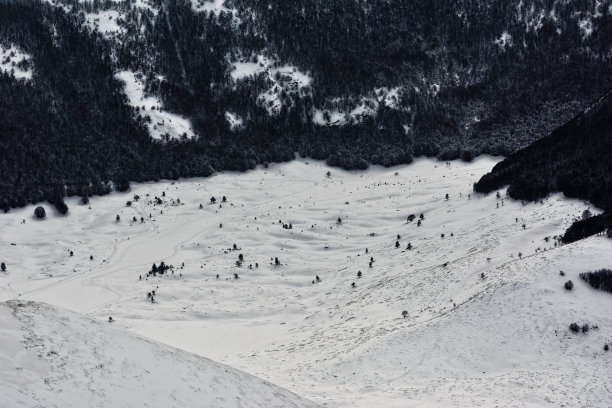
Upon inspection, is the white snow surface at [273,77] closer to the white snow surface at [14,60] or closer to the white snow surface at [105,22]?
the white snow surface at [105,22]

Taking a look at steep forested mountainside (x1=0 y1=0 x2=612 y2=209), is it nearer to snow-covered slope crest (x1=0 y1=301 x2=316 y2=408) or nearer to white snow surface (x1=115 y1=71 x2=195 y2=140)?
white snow surface (x1=115 y1=71 x2=195 y2=140)

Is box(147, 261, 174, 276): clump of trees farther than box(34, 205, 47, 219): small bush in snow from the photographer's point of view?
No

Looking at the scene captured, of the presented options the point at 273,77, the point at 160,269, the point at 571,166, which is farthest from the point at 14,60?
the point at 571,166

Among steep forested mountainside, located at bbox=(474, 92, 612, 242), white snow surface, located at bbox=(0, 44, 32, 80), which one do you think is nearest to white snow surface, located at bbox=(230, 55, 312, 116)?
white snow surface, located at bbox=(0, 44, 32, 80)

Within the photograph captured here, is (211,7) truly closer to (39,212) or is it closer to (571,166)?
(39,212)

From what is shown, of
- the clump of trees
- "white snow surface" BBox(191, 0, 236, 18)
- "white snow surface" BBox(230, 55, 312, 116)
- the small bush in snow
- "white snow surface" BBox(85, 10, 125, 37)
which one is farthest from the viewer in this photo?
"white snow surface" BBox(191, 0, 236, 18)

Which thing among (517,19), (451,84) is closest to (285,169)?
(451,84)
